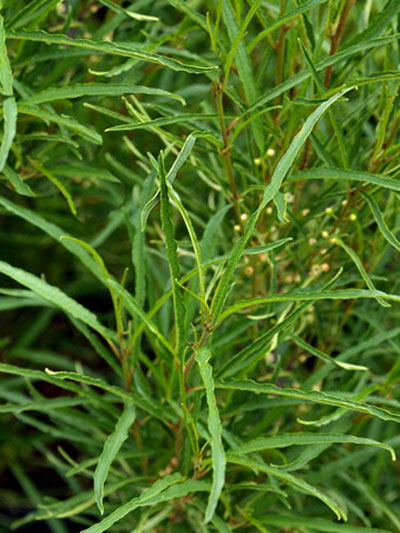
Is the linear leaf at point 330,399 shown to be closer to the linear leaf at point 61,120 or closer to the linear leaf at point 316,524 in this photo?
the linear leaf at point 316,524

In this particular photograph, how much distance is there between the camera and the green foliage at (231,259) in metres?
0.64

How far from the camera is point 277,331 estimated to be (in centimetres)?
67

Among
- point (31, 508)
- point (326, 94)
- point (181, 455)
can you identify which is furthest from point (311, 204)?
point (31, 508)

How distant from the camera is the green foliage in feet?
2.11

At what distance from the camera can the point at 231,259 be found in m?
0.59

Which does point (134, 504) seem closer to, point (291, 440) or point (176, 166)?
point (291, 440)

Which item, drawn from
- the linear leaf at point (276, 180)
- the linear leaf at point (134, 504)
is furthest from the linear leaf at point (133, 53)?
the linear leaf at point (134, 504)

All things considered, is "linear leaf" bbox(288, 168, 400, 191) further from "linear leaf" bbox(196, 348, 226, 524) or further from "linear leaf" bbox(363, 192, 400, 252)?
"linear leaf" bbox(196, 348, 226, 524)

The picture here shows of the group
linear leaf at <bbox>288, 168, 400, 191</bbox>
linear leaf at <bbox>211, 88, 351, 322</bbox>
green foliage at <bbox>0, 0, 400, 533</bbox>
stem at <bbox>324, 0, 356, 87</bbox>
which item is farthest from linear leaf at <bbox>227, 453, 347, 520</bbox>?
stem at <bbox>324, 0, 356, 87</bbox>

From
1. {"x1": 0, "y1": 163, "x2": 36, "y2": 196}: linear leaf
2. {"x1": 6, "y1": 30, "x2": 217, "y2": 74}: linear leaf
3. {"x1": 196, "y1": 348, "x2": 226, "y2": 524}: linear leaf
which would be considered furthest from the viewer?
{"x1": 0, "y1": 163, "x2": 36, "y2": 196}: linear leaf

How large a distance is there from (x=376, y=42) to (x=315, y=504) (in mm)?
539

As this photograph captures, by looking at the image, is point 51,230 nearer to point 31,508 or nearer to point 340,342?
point 340,342

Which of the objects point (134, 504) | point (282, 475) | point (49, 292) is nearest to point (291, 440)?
point (282, 475)

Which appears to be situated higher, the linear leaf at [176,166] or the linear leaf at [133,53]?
the linear leaf at [133,53]
